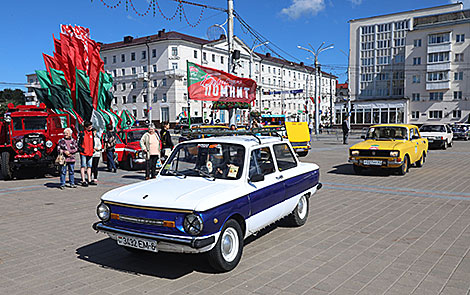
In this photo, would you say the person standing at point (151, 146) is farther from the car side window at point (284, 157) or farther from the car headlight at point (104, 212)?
the car headlight at point (104, 212)

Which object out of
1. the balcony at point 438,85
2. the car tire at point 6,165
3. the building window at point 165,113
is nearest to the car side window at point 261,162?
the car tire at point 6,165

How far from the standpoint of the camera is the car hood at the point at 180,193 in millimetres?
4379

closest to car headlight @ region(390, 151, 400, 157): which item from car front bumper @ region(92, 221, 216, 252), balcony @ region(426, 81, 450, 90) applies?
car front bumper @ region(92, 221, 216, 252)

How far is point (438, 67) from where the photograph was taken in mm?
62375

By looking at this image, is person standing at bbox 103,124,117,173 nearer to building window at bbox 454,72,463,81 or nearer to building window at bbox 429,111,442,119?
building window at bbox 429,111,442,119

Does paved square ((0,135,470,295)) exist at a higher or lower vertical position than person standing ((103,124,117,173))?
lower

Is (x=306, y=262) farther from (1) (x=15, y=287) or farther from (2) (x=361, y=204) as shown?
(2) (x=361, y=204)

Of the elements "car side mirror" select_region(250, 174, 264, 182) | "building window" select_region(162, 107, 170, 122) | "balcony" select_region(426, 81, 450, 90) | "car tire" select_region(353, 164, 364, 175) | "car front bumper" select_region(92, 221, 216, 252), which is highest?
"balcony" select_region(426, 81, 450, 90)

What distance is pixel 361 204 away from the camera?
345 inches

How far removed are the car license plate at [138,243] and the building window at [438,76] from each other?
→ 6828cm

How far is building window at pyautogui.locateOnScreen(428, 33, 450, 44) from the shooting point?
202 ft

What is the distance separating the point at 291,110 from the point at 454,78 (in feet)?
135

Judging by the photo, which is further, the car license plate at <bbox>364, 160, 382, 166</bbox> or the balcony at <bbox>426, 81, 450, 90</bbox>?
the balcony at <bbox>426, 81, 450, 90</bbox>

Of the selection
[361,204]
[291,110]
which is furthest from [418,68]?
[361,204]
